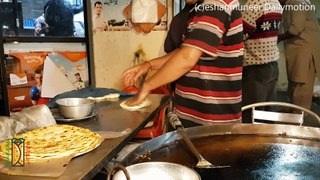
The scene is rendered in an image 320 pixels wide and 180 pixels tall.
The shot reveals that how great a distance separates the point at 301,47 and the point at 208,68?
217cm

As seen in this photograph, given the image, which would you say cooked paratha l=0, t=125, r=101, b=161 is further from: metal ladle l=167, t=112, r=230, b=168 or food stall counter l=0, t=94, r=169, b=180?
metal ladle l=167, t=112, r=230, b=168

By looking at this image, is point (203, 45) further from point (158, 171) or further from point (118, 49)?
point (118, 49)

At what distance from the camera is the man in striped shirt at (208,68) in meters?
1.31

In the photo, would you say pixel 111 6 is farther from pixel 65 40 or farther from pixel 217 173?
pixel 217 173

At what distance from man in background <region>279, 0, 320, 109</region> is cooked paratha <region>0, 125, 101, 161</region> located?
256cm

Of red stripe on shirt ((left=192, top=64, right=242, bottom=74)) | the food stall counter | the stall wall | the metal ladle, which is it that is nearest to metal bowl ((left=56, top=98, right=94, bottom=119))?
the food stall counter

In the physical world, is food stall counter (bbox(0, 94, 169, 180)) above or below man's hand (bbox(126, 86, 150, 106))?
below

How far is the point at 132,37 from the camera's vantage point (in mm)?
2869

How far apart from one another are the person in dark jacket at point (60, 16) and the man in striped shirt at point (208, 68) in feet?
5.24

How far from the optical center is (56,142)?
110 cm

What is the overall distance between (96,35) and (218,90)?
170cm

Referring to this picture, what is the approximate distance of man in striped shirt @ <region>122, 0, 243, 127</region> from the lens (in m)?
1.31

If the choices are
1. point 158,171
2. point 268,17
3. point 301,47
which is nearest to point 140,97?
point 158,171

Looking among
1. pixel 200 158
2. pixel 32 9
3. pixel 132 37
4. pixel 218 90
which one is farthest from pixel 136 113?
pixel 32 9
